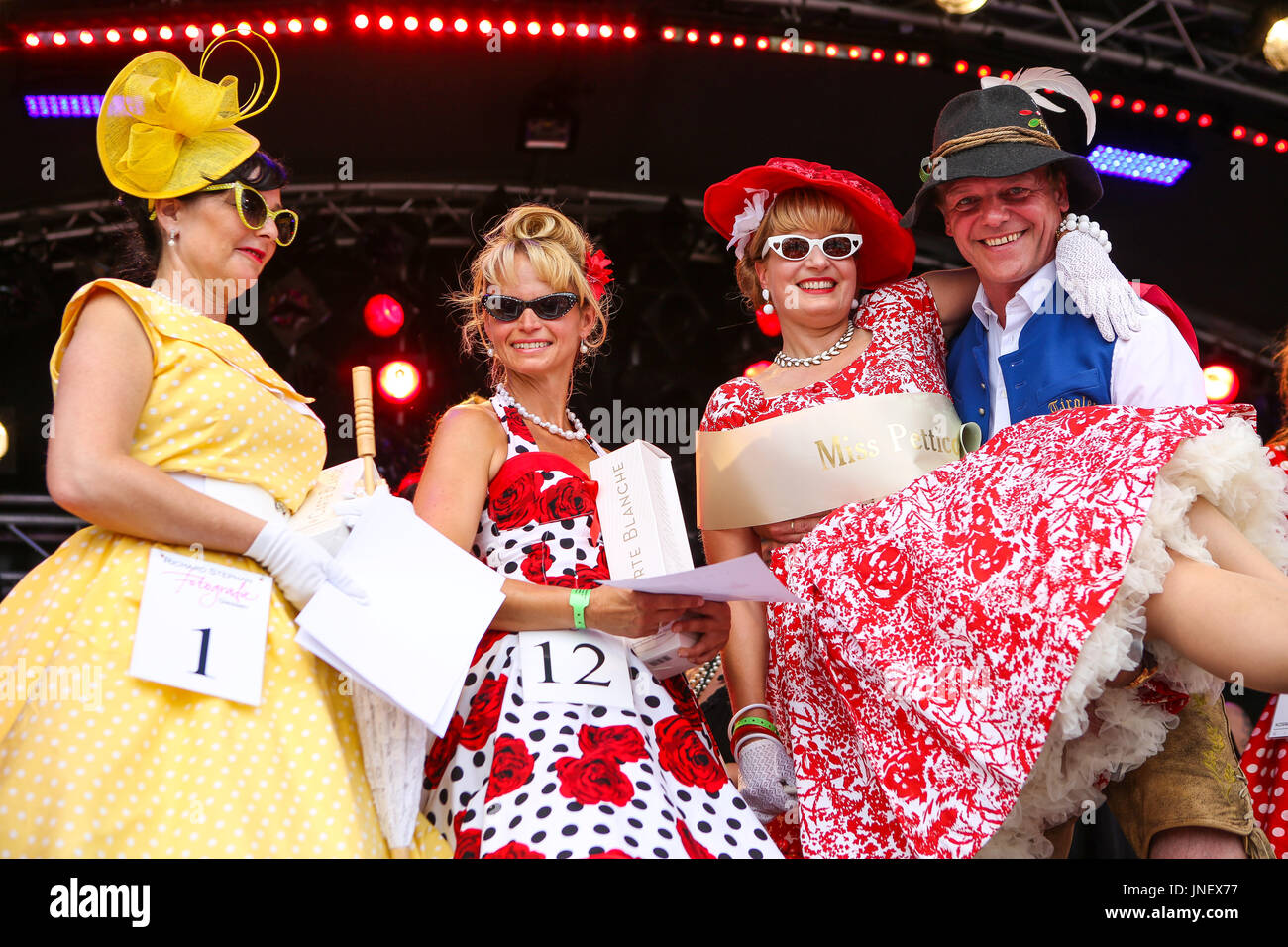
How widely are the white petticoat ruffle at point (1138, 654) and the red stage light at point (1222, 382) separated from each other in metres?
4.70

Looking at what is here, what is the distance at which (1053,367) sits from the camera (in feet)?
8.04

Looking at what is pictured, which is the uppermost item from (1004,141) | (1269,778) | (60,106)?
(60,106)

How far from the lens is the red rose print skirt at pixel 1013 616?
5.89ft

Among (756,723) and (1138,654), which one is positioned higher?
(1138,654)

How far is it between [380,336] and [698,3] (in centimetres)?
247

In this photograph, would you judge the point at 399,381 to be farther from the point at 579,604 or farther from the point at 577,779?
the point at 577,779

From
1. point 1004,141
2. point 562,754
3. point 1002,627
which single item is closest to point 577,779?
point 562,754

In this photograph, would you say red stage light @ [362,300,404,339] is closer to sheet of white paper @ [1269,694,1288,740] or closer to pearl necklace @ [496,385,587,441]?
pearl necklace @ [496,385,587,441]

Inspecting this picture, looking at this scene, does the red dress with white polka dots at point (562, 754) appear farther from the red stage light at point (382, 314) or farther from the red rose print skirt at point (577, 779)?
the red stage light at point (382, 314)

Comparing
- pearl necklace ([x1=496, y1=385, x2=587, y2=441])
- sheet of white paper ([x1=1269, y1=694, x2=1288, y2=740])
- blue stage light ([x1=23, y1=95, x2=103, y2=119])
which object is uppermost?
blue stage light ([x1=23, y1=95, x2=103, y2=119])

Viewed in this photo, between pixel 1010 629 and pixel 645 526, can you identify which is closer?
pixel 1010 629

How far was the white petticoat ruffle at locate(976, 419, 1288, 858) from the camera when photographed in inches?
70.2

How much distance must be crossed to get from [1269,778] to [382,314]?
4.78 meters

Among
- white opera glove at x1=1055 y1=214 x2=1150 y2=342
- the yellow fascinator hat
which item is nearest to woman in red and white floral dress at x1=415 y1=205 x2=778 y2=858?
the yellow fascinator hat
